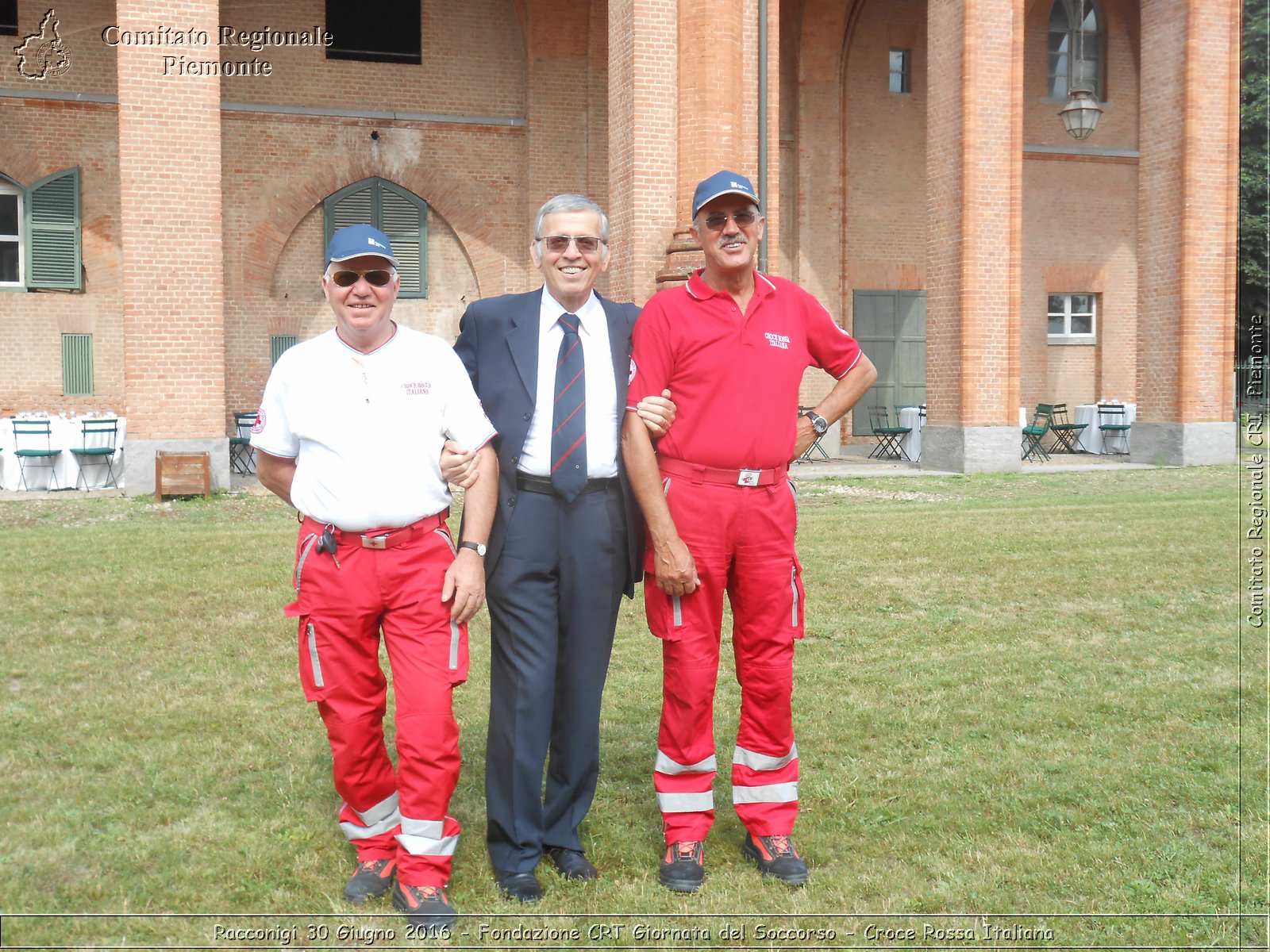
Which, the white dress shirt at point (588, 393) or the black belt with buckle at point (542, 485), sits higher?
the white dress shirt at point (588, 393)

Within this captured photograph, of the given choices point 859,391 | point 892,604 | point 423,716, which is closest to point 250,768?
point 423,716

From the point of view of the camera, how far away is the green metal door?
72.7 ft

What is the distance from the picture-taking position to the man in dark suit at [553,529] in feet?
11.3

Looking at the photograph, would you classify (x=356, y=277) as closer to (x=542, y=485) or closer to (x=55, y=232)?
(x=542, y=485)

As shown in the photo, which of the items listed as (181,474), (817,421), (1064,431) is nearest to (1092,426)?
(1064,431)

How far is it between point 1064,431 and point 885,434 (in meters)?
4.26

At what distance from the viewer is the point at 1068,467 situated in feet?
60.1

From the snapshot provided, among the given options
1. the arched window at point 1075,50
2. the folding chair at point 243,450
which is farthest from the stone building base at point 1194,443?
the folding chair at point 243,450

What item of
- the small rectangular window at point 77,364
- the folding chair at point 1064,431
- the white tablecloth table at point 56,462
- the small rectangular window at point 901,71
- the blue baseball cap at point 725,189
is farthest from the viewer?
the small rectangular window at point 901,71

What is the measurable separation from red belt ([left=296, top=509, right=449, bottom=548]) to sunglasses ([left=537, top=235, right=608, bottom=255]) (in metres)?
0.89

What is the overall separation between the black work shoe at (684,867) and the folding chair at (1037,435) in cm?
1513

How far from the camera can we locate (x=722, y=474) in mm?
3465

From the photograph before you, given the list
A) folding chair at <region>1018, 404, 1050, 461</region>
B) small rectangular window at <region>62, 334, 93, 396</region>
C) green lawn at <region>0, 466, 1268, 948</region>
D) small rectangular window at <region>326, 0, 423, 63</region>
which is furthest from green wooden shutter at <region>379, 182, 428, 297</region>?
green lawn at <region>0, 466, 1268, 948</region>

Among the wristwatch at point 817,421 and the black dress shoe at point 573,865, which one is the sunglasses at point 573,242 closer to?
the wristwatch at point 817,421
